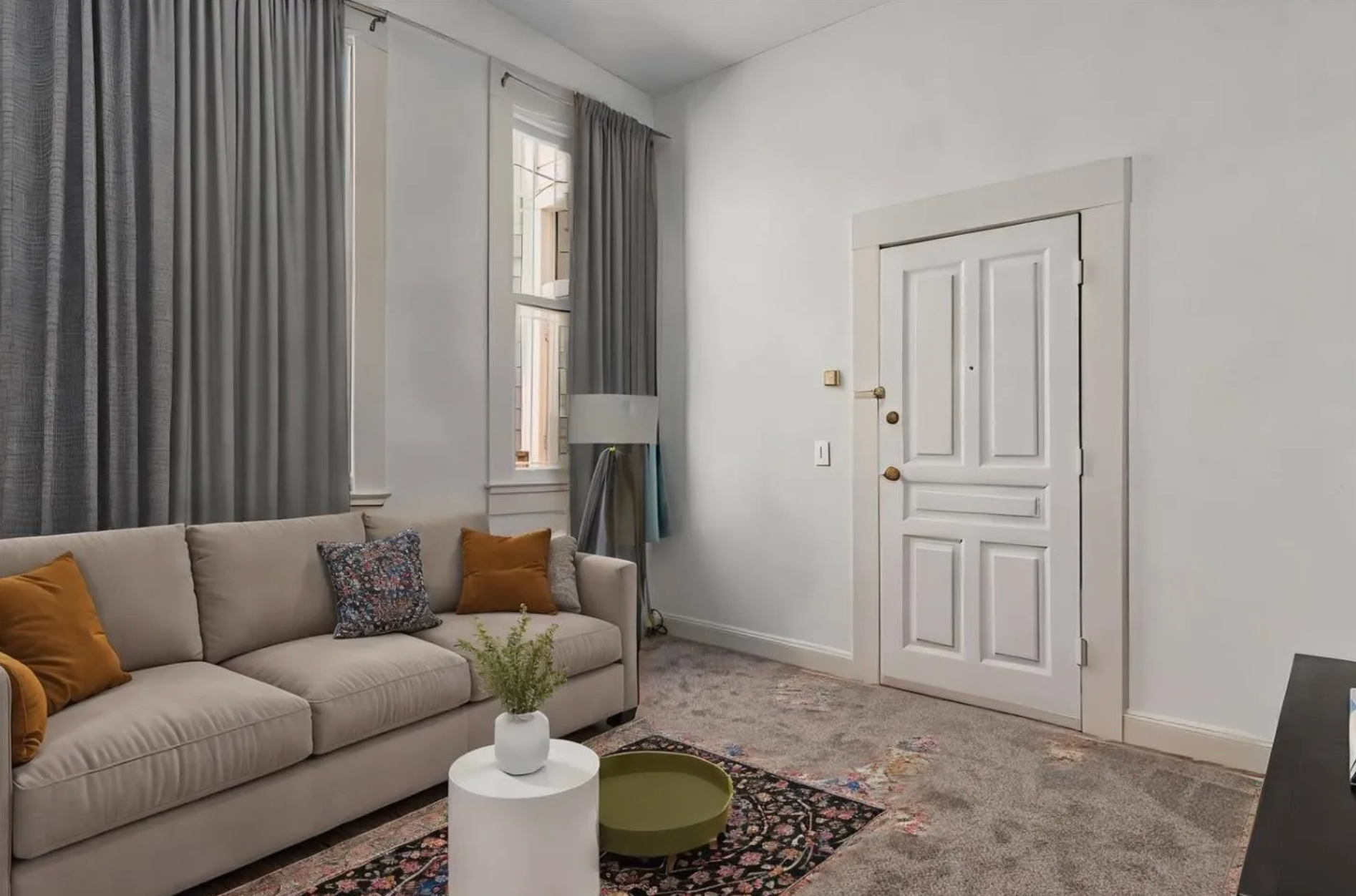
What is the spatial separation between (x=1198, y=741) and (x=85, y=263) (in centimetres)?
405

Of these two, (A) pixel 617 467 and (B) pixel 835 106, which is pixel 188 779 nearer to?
(A) pixel 617 467

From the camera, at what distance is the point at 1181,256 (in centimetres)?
289

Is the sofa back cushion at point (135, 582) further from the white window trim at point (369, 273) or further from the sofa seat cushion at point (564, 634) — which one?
the white window trim at point (369, 273)

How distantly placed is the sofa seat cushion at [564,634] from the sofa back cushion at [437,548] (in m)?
0.07

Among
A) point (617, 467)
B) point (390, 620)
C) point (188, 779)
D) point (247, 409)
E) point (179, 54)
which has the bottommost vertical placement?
point (188, 779)

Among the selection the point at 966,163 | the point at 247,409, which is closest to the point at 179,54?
the point at 247,409

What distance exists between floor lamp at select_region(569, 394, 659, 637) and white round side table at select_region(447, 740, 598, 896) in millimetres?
1927

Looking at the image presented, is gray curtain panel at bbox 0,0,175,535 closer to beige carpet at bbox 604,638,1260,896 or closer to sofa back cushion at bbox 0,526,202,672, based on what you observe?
sofa back cushion at bbox 0,526,202,672

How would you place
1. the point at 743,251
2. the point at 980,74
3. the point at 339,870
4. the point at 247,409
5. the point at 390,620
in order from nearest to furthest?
1. the point at 339,870
2. the point at 390,620
3. the point at 247,409
4. the point at 980,74
5. the point at 743,251

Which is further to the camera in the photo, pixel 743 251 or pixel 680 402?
pixel 680 402

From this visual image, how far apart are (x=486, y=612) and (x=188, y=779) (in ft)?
4.21

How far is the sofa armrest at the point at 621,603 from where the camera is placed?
313 cm

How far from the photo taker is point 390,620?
272cm

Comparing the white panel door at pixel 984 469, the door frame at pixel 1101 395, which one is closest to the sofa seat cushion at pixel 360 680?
the white panel door at pixel 984 469
